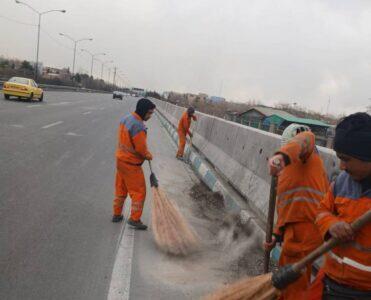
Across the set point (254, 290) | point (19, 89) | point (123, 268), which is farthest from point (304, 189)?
point (19, 89)

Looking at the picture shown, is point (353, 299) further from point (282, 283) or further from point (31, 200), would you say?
point (31, 200)

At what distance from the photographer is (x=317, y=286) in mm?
2781

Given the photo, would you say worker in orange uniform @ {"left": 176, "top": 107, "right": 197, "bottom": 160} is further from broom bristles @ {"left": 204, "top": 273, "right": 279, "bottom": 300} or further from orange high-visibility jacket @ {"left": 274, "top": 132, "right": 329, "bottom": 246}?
broom bristles @ {"left": 204, "top": 273, "right": 279, "bottom": 300}

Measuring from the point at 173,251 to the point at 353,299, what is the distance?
9.43ft

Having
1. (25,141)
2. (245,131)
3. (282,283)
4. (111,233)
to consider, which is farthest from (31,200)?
(25,141)

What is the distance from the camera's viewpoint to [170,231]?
5.42m

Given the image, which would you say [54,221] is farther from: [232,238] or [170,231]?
[232,238]

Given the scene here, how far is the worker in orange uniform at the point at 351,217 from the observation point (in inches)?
99.2

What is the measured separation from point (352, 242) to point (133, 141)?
Result: 393cm

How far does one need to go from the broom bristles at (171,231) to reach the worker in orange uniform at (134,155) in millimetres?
358

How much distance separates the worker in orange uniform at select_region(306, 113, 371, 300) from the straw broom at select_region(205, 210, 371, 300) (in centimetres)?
8

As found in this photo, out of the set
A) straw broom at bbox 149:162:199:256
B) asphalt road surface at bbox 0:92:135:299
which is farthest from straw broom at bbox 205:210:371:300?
straw broom at bbox 149:162:199:256

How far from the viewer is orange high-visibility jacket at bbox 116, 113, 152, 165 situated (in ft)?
20.0

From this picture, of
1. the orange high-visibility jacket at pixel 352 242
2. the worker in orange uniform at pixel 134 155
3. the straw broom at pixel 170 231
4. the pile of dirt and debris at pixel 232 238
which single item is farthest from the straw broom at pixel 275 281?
the worker in orange uniform at pixel 134 155
